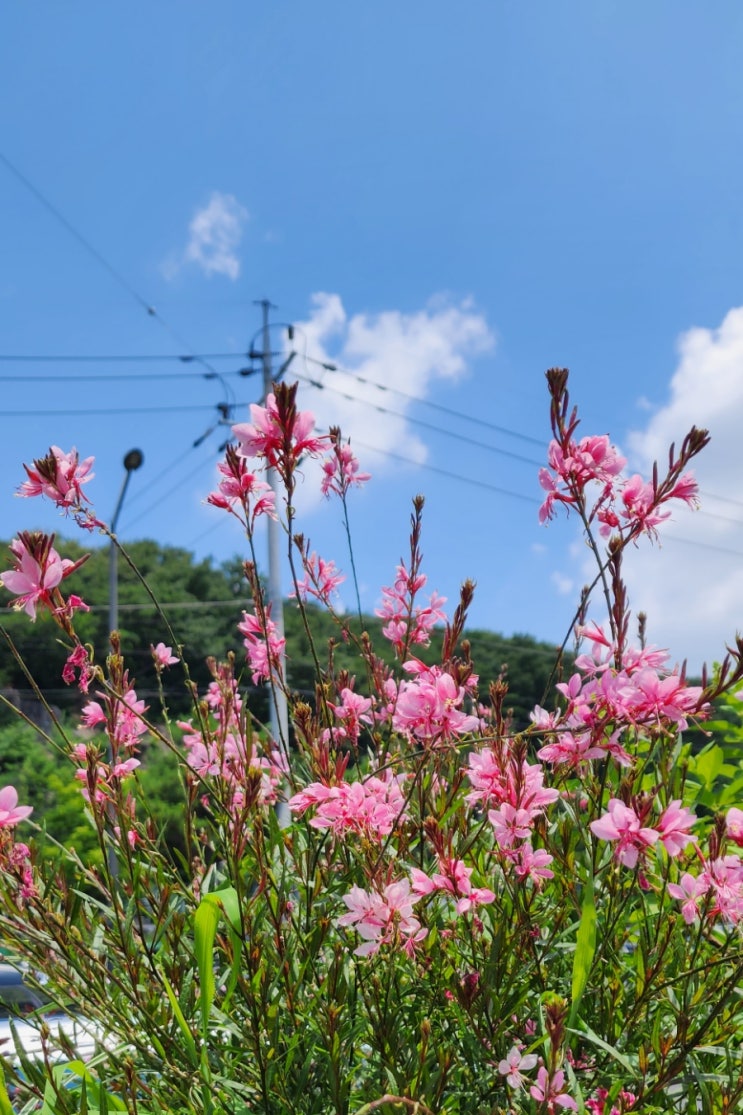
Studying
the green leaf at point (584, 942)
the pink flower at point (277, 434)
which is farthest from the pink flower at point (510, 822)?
the pink flower at point (277, 434)

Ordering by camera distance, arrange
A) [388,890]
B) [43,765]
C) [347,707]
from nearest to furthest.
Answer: [388,890]
[347,707]
[43,765]

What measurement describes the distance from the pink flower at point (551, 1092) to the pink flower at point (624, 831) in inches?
12.7

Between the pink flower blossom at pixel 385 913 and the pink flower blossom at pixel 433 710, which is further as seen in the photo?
the pink flower blossom at pixel 433 710

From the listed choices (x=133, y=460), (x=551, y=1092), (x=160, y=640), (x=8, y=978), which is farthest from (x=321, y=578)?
(x=160, y=640)

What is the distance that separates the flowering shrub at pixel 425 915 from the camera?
1.44 m

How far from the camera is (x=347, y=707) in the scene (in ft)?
7.57

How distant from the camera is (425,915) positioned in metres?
1.60

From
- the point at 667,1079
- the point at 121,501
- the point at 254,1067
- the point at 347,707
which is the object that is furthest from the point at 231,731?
the point at 121,501

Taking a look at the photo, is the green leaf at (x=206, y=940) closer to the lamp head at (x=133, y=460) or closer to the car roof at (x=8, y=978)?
the car roof at (x=8, y=978)

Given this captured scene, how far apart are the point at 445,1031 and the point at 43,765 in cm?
2373

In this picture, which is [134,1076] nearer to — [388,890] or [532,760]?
[388,890]

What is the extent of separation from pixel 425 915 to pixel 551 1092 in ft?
1.23

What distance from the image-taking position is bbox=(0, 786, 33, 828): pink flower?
1740 mm

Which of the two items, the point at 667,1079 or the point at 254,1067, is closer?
the point at 667,1079
